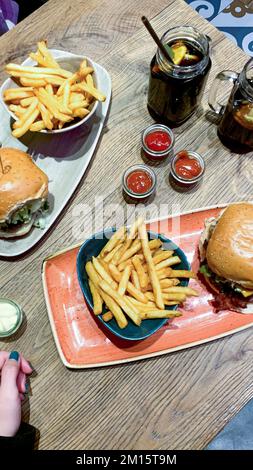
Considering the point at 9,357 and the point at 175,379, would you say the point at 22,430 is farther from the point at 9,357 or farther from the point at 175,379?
the point at 175,379

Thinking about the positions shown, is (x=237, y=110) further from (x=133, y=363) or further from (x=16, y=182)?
(x=133, y=363)

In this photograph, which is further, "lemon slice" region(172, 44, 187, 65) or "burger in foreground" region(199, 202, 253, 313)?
"lemon slice" region(172, 44, 187, 65)

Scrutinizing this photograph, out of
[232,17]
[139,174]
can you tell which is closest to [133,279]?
[139,174]

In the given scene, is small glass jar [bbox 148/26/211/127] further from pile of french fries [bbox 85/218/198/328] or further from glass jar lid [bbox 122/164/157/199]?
pile of french fries [bbox 85/218/198/328]

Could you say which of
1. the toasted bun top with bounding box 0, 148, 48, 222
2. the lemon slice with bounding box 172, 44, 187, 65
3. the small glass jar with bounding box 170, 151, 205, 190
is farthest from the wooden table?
the lemon slice with bounding box 172, 44, 187, 65

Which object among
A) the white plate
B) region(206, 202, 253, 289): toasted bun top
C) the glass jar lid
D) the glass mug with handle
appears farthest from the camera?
the white plate

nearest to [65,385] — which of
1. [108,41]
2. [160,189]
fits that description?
[160,189]

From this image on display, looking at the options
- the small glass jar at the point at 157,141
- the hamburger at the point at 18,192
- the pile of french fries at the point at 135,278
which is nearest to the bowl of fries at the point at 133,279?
the pile of french fries at the point at 135,278
